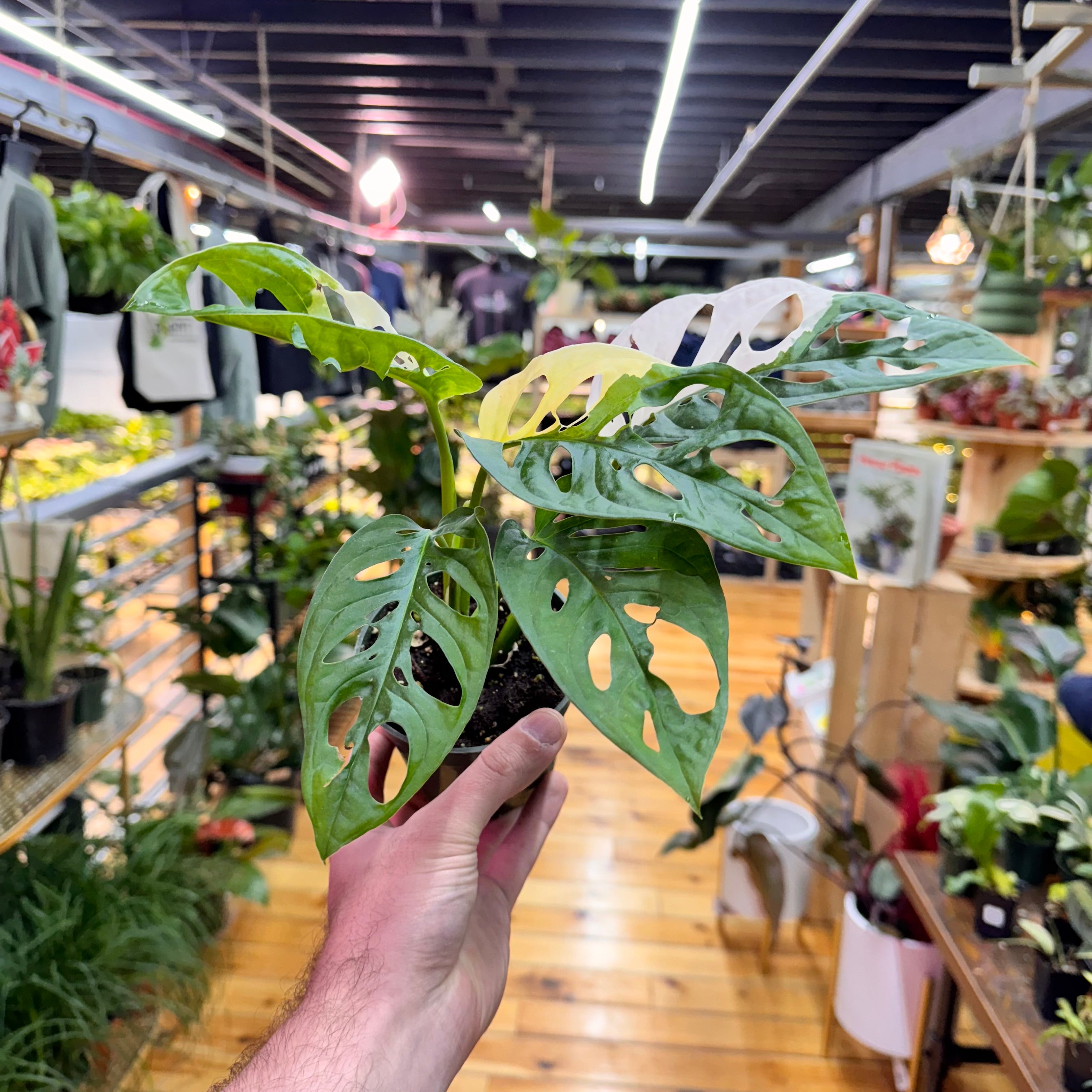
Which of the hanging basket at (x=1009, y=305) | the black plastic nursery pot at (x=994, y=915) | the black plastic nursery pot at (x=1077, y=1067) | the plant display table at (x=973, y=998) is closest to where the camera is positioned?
the black plastic nursery pot at (x=1077, y=1067)

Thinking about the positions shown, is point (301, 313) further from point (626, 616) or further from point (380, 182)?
point (380, 182)

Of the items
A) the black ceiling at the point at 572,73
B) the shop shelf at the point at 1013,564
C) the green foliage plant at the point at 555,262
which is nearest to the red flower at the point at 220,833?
the shop shelf at the point at 1013,564

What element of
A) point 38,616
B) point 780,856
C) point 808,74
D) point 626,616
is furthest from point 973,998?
point 808,74

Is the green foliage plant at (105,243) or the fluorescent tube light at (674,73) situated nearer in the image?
the green foliage plant at (105,243)

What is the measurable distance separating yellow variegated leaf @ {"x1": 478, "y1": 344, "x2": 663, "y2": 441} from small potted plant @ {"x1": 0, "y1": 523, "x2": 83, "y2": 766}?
140 cm

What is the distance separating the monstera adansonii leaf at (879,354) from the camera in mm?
668

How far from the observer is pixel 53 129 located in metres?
2.06

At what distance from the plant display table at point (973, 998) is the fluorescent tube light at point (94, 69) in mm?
2668

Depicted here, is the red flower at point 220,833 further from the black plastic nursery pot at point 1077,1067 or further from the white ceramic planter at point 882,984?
the black plastic nursery pot at point 1077,1067

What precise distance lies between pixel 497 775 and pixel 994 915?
1345mm

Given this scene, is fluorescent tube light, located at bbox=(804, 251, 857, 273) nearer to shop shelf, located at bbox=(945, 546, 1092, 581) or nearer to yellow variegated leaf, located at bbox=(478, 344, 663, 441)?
shop shelf, located at bbox=(945, 546, 1092, 581)

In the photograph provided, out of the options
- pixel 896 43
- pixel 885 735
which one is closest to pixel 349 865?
pixel 885 735

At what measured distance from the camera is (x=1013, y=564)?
259cm

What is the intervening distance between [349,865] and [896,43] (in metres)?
3.96
